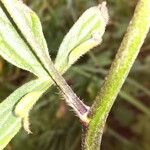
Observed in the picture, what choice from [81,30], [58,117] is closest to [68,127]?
[58,117]

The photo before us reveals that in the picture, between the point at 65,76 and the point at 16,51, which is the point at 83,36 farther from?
the point at 65,76

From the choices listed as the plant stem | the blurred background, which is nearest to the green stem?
the plant stem

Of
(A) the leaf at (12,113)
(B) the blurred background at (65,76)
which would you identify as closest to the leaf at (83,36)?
(A) the leaf at (12,113)

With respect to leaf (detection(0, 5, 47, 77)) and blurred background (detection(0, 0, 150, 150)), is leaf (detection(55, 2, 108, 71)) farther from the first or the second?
blurred background (detection(0, 0, 150, 150))

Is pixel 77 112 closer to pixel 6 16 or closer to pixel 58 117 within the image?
pixel 6 16

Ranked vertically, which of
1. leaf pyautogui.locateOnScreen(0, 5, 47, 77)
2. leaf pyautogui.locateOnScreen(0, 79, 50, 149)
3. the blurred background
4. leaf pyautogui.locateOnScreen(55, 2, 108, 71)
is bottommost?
the blurred background

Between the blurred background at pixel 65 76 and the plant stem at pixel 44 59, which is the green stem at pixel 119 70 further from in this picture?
the blurred background at pixel 65 76

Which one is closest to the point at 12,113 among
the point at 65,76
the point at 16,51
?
the point at 16,51
